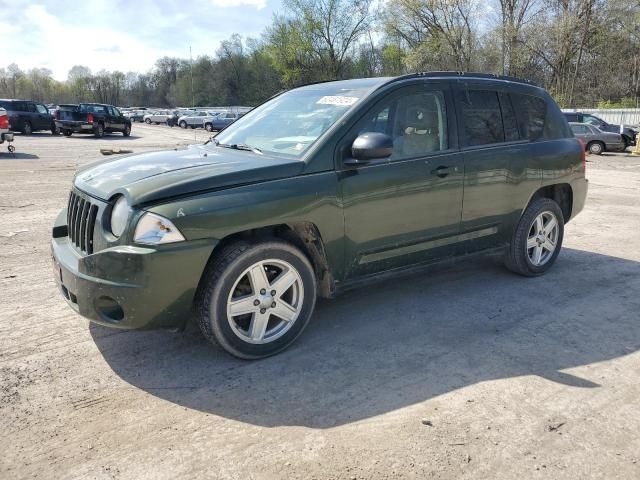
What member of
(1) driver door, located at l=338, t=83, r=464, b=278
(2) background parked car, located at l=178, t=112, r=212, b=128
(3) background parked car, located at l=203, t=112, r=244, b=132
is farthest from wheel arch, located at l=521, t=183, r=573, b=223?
(2) background parked car, located at l=178, t=112, r=212, b=128

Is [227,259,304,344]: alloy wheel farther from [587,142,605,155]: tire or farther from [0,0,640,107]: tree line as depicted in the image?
[0,0,640,107]: tree line

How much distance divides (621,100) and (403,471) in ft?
144

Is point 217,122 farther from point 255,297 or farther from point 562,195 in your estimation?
point 255,297

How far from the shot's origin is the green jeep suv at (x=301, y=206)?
3.10 metres

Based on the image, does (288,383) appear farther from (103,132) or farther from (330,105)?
(103,132)

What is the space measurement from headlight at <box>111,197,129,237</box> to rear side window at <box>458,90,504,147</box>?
9.17ft

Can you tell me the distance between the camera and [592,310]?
4.43m

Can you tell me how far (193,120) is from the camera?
47.3m

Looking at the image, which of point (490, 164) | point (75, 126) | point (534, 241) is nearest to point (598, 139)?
point (534, 241)

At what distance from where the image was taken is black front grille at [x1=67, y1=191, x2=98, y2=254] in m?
3.32

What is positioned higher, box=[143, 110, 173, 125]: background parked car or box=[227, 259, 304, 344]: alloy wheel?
box=[143, 110, 173, 125]: background parked car

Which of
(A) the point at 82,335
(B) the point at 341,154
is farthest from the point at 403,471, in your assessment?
(A) the point at 82,335

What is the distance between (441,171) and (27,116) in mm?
29589

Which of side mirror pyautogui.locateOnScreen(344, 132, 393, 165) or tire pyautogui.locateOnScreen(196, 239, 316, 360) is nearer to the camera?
tire pyautogui.locateOnScreen(196, 239, 316, 360)
